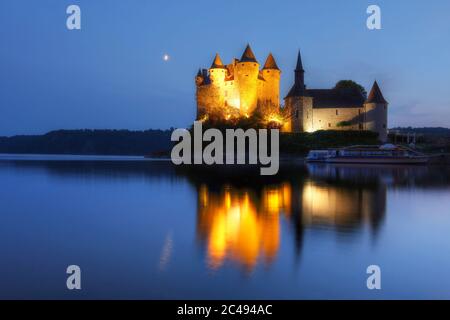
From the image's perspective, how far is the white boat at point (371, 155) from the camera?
4478 centimetres

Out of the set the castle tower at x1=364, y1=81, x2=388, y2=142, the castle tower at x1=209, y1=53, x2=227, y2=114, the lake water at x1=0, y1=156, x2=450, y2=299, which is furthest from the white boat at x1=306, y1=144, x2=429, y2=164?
the lake water at x1=0, y1=156, x2=450, y2=299

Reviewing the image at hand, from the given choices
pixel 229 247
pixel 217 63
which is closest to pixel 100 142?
pixel 217 63

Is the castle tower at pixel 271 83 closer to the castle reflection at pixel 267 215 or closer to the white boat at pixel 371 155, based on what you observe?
the white boat at pixel 371 155

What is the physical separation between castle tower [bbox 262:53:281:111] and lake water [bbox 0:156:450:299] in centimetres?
4730

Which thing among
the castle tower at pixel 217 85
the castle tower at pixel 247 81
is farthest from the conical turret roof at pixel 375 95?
the castle tower at pixel 217 85

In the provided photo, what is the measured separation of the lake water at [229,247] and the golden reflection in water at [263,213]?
43 millimetres

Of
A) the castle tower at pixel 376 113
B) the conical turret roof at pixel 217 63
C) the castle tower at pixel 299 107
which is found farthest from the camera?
the conical turret roof at pixel 217 63

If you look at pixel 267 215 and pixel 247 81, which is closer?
pixel 267 215

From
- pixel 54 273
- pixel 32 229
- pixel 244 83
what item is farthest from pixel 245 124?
pixel 54 273

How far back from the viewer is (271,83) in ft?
211

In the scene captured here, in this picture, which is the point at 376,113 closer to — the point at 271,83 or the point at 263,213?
the point at 271,83

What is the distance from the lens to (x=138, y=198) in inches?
740

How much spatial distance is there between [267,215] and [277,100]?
5300cm
